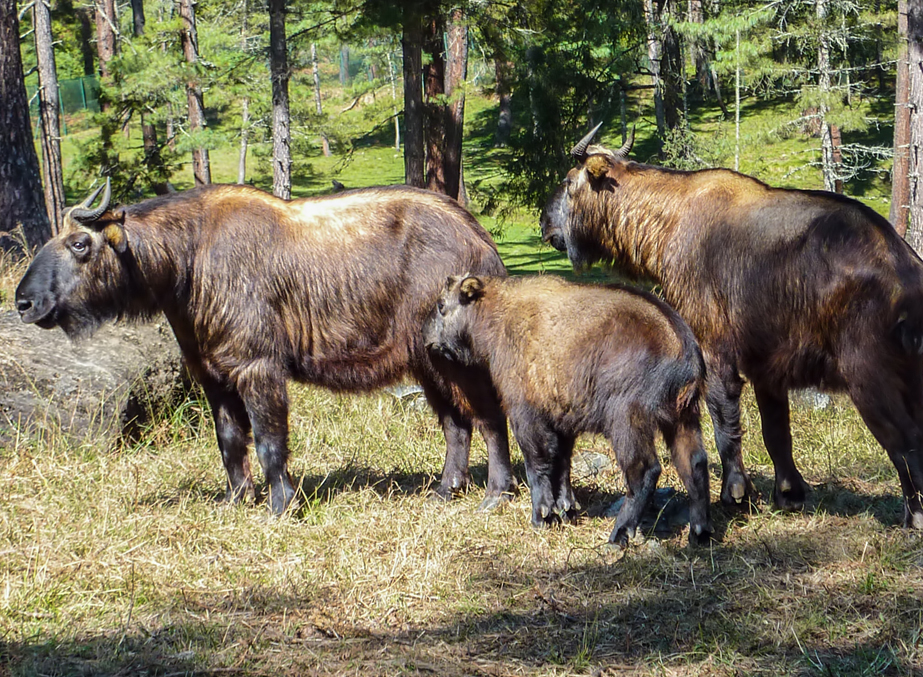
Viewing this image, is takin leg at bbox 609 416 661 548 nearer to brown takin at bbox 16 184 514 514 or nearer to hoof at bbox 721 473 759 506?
hoof at bbox 721 473 759 506

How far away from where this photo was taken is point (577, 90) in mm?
14211

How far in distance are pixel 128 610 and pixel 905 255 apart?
14.6 ft

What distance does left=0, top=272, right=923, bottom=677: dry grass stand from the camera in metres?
4.49

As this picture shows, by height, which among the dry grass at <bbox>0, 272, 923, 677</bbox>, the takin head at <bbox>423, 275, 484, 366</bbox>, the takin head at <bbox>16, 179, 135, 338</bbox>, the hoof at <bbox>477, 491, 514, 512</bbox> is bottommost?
the hoof at <bbox>477, 491, 514, 512</bbox>

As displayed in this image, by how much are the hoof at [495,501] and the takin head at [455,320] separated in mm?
Result: 935

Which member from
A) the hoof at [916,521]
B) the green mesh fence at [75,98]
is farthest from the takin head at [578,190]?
the green mesh fence at [75,98]

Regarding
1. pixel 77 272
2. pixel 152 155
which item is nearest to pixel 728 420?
pixel 77 272

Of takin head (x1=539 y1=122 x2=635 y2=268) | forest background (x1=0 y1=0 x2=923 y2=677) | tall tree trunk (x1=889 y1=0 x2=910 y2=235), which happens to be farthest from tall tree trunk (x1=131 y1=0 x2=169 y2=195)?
tall tree trunk (x1=889 y1=0 x2=910 y2=235)

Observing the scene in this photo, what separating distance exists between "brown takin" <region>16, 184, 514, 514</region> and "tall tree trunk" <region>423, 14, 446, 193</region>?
299 inches

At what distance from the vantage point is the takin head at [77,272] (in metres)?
6.34

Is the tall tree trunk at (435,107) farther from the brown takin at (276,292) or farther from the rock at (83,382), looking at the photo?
the brown takin at (276,292)

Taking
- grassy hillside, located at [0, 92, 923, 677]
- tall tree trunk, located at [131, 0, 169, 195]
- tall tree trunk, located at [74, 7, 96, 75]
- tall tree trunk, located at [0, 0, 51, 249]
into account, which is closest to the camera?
grassy hillside, located at [0, 92, 923, 677]

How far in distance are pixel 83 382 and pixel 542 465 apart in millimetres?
3895

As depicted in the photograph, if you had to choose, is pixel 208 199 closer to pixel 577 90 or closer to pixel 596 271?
pixel 577 90
